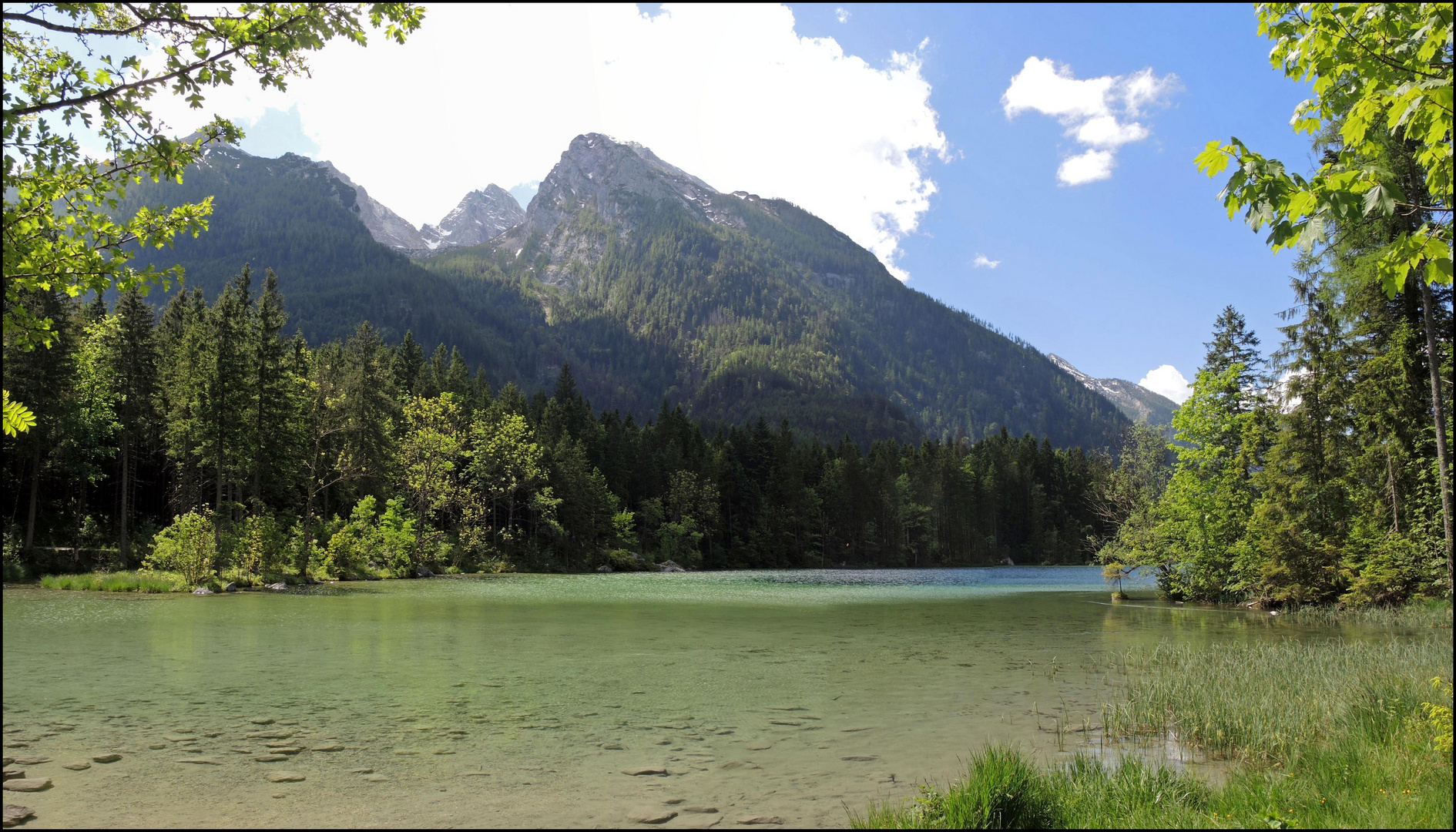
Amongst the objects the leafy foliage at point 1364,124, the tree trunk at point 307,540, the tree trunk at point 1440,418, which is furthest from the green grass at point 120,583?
the tree trunk at point 1440,418

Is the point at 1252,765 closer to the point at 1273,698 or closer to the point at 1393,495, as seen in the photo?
the point at 1273,698

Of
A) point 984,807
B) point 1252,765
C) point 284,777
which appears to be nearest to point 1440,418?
point 1252,765

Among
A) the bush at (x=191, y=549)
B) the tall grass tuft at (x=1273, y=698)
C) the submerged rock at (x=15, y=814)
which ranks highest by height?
the bush at (x=191, y=549)

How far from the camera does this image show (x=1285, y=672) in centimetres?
1435

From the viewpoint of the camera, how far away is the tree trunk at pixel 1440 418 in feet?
68.9

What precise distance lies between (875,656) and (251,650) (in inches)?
610

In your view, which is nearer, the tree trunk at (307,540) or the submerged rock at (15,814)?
the submerged rock at (15,814)

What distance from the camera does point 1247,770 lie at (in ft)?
30.3

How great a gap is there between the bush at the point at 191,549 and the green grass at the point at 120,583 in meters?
0.45

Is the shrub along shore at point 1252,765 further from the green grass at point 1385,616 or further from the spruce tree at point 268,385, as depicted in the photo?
the spruce tree at point 268,385

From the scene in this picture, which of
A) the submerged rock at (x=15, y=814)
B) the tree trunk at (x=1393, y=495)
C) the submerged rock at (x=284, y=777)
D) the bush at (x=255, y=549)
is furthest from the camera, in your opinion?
the bush at (x=255, y=549)

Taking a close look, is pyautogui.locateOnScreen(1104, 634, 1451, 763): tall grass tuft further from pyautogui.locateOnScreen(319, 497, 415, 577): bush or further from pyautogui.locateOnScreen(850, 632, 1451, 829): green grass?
pyautogui.locateOnScreen(319, 497, 415, 577): bush

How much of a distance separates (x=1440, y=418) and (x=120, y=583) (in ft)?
170

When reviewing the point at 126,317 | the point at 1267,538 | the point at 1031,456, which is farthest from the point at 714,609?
the point at 1031,456
